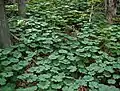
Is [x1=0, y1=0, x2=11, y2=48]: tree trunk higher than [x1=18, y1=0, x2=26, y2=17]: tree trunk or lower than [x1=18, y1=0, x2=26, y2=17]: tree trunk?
lower

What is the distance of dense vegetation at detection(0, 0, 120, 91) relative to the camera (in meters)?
3.14

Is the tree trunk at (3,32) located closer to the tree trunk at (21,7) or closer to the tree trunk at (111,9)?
the tree trunk at (21,7)

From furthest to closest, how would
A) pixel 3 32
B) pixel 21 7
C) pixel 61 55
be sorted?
pixel 21 7
pixel 3 32
pixel 61 55

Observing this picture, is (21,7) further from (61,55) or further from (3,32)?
(61,55)

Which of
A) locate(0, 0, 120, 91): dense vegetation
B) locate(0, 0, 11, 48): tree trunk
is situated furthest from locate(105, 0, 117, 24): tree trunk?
locate(0, 0, 11, 48): tree trunk

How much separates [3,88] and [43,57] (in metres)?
1.06

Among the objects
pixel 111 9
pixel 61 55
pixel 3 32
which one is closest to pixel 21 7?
pixel 3 32

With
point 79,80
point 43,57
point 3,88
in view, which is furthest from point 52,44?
point 3,88

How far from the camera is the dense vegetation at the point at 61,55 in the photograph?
124 inches

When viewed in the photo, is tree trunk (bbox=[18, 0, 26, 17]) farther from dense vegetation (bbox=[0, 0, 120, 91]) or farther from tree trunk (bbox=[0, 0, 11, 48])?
tree trunk (bbox=[0, 0, 11, 48])

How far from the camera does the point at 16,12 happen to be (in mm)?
5711

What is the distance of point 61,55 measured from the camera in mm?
3684

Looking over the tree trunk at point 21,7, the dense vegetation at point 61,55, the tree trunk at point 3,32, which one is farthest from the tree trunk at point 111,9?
the tree trunk at point 3,32

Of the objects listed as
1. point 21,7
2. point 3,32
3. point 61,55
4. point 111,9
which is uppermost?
point 21,7
